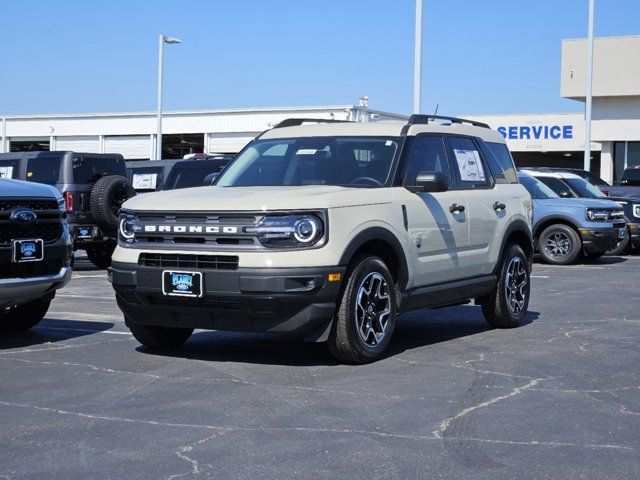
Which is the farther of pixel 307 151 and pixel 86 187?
pixel 86 187

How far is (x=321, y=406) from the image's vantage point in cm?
596

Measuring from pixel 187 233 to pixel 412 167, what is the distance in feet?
6.62

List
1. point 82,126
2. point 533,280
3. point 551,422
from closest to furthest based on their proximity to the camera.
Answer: point 551,422
point 533,280
point 82,126

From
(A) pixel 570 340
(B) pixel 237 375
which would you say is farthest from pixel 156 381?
(A) pixel 570 340

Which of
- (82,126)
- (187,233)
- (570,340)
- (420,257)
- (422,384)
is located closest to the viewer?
(422,384)

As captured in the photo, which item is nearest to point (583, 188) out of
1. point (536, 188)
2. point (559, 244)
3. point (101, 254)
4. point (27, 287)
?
point (536, 188)

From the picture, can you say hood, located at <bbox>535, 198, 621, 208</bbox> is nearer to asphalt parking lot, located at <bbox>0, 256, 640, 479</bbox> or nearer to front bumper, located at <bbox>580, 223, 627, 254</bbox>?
front bumper, located at <bbox>580, 223, 627, 254</bbox>

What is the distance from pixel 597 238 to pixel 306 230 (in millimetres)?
12255

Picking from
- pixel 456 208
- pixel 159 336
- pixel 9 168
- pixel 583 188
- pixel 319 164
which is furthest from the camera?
pixel 583 188

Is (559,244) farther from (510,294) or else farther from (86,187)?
(510,294)

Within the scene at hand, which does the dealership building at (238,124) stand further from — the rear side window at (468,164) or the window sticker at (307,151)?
the window sticker at (307,151)

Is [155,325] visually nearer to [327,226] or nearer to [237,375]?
[237,375]

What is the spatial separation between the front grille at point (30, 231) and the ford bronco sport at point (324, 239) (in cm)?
109

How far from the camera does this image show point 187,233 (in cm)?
715
